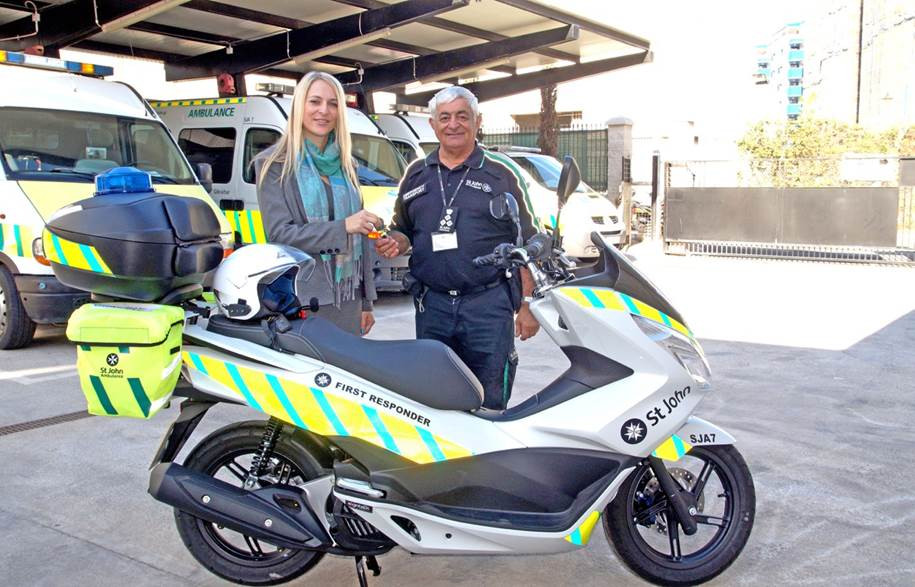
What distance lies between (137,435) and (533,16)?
10716 mm

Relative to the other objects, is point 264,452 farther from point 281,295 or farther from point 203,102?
point 203,102

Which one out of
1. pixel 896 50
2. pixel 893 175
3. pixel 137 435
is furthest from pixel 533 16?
pixel 896 50

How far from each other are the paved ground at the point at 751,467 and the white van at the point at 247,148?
2.51m

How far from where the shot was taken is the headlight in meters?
3.15

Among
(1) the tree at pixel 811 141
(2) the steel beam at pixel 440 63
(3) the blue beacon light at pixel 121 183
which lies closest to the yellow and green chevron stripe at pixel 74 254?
(3) the blue beacon light at pixel 121 183

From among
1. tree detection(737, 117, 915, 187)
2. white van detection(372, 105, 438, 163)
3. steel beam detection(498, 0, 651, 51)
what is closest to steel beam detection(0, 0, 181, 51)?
white van detection(372, 105, 438, 163)

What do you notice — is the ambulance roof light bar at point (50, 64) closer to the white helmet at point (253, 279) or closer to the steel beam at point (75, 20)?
the steel beam at point (75, 20)

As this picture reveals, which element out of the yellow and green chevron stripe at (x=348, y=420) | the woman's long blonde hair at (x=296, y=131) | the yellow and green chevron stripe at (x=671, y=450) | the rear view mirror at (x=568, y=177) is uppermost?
the woman's long blonde hair at (x=296, y=131)

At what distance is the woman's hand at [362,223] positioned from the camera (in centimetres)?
359

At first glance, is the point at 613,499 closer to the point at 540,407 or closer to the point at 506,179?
the point at 540,407

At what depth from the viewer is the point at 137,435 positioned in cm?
525

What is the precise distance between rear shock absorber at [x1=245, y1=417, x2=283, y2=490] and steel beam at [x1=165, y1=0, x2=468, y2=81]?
9.17 meters

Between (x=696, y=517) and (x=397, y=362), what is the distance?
1.27 meters

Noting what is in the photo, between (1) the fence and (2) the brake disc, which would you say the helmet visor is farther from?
(1) the fence
